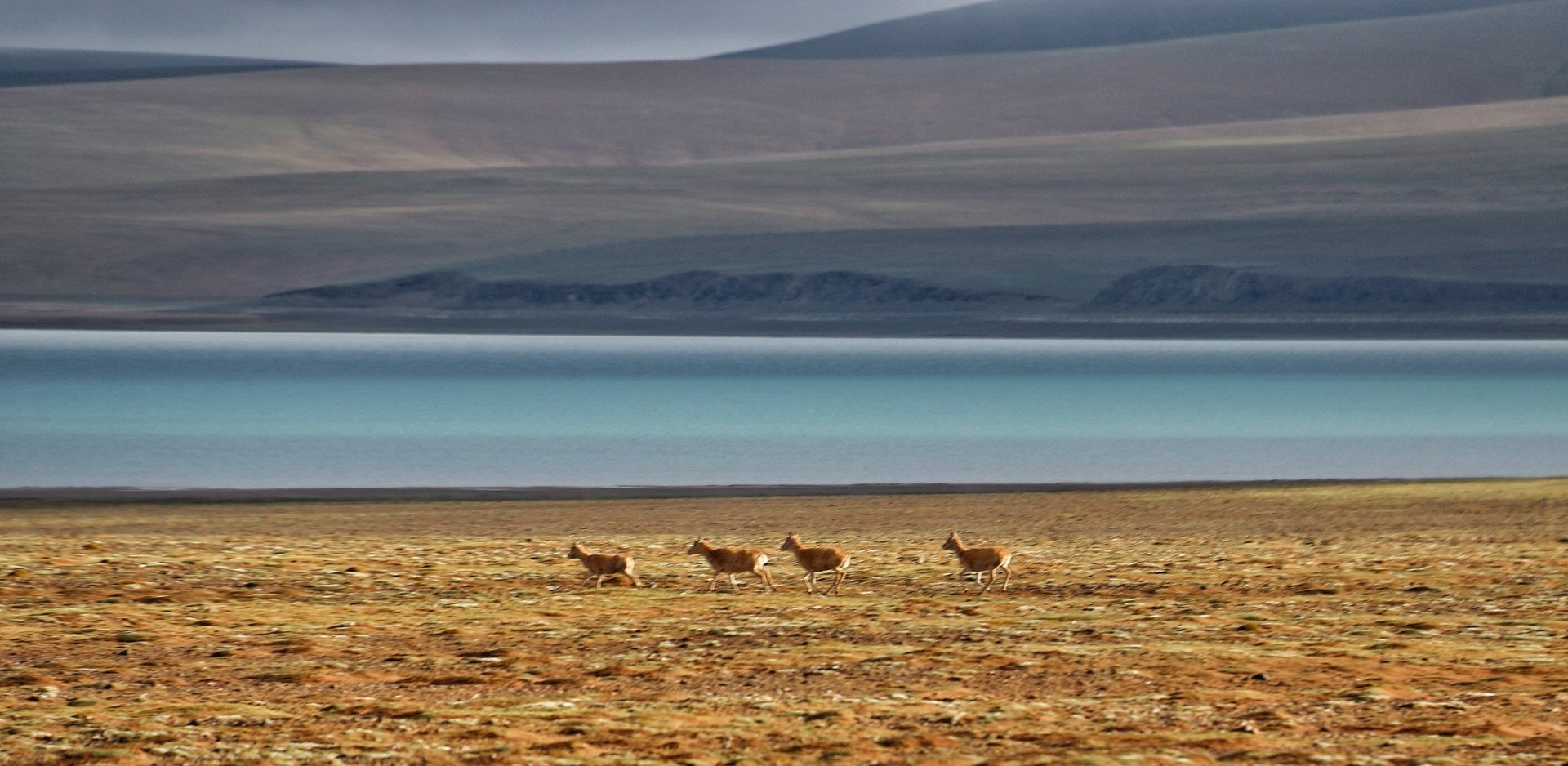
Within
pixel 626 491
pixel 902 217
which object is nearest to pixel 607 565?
pixel 626 491

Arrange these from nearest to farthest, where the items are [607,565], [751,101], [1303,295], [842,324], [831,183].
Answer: [607,565] → [842,324] → [1303,295] → [831,183] → [751,101]

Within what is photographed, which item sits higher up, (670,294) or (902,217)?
(902,217)

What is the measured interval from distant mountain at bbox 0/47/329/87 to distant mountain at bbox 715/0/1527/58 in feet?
138

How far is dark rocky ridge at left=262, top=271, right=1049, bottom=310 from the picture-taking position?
88438mm

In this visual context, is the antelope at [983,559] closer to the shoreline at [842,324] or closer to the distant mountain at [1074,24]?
the shoreline at [842,324]

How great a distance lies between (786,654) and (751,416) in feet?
103

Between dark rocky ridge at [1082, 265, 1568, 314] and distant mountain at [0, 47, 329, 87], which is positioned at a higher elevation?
distant mountain at [0, 47, 329, 87]

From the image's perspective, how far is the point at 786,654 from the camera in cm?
977

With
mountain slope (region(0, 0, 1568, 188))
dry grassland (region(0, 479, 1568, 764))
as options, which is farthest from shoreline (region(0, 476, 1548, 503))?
mountain slope (region(0, 0, 1568, 188))

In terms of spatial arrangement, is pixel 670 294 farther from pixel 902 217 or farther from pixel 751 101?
pixel 751 101

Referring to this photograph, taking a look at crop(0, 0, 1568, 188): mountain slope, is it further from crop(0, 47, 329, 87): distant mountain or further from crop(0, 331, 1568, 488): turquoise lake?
crop(0, 331, 1568, 488): turquoise lake

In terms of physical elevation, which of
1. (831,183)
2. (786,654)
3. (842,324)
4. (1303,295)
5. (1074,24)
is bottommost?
(786,654)

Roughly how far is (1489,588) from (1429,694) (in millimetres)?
4081

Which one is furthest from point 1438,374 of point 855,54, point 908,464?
point 855,54
